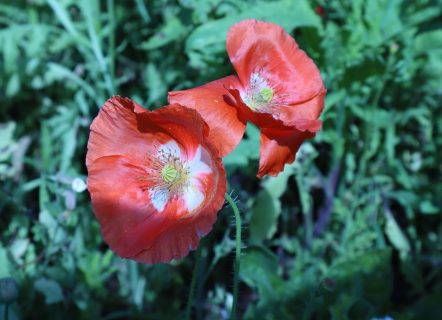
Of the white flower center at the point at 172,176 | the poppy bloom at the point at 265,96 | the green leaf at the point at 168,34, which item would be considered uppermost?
the poppy bloom at the point at 265,96

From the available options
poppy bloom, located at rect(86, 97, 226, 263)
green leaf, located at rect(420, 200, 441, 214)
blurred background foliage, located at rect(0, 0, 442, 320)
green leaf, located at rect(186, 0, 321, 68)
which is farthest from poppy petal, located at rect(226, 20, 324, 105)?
green leaf, located at rect(420, 200, 441, 214)

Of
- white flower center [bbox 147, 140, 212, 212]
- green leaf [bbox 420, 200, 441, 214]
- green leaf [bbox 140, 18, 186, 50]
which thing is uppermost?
white flower center [bbox 147, 140, 212, 212]

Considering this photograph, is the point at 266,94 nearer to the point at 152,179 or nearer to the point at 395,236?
the point at 152,179

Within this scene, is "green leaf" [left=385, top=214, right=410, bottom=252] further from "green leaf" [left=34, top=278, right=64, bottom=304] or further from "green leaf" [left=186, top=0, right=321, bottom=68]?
"green leaf" [left=34, top=278, right=64, bottom=304]

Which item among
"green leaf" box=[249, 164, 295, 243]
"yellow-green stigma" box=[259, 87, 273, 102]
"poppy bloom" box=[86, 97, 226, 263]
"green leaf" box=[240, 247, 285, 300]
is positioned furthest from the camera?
"green leaf" box=[249, 164, 295, 243]

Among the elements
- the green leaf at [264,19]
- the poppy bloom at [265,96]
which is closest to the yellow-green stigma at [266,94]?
the poppy bloom at [265,96]

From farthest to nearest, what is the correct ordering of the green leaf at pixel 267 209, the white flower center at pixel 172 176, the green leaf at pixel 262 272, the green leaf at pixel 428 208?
the green leaf at pixel 428 208 < the green leaf at pixel 267 209 < the green leaf at pixel 262 272 < the white flower center at pixel 172 176

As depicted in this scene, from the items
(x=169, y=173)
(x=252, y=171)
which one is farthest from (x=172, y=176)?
(x=252, y=171)

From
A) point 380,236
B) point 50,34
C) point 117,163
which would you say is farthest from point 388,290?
point 50,34

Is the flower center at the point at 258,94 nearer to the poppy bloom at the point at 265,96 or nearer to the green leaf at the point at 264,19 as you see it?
the poppy bloom at the point at 265,96
